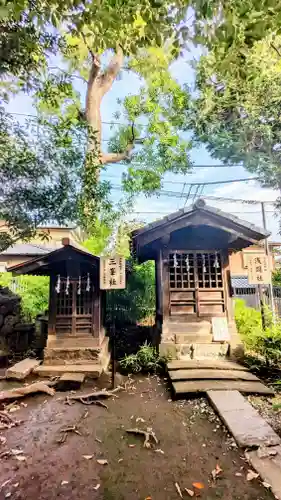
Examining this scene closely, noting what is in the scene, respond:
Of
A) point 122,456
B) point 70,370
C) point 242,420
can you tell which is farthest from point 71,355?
point 242,420

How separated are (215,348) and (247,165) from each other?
21.1 feet

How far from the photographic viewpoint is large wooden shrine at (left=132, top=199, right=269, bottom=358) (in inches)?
323

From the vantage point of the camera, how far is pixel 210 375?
22.2 ft

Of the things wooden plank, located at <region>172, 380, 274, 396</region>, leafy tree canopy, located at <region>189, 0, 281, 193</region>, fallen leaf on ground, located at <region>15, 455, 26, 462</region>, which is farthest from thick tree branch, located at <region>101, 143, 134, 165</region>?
fallen leaf on ground, located at <region>15, 455, 26, 462</region>

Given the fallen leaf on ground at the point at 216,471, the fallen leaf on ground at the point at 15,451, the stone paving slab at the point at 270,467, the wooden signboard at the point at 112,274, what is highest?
the wooden signboard at the point at 112,274

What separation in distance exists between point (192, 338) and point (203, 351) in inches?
18.5

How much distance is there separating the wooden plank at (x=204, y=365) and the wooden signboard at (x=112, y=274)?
252cm

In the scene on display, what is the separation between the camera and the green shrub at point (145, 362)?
26.0ft

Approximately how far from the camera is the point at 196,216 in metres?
8.35

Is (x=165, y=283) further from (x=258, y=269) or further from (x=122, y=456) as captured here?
(x=122, y=456)

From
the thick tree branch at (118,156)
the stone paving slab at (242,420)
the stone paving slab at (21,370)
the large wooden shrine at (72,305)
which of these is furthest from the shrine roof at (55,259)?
the thick tree branch at (118,156)

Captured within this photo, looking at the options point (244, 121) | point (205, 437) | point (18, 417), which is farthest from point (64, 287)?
point (244, 121)

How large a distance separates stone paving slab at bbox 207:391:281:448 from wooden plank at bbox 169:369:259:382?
0.76m

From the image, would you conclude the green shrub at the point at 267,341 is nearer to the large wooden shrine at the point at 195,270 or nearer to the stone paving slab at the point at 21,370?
the large wooden shrine at the point at 195,270
